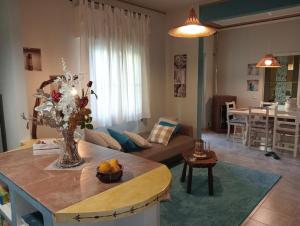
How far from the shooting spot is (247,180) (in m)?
3.53

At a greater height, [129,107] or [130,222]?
[129,107]

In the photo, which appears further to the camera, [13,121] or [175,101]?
[175,101]

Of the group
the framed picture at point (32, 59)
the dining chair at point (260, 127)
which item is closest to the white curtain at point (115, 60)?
the framed picture at point (32, 59)

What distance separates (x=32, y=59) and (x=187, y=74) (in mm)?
2851

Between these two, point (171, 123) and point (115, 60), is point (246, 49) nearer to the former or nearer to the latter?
point (171, 123)

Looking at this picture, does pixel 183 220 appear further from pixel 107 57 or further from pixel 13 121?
pixel 107 57

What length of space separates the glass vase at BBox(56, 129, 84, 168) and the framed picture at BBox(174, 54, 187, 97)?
3.48 m

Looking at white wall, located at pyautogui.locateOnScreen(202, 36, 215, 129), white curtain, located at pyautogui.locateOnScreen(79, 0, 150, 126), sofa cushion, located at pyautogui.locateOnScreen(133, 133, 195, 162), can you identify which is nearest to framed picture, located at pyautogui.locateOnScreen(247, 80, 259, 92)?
white wall, located at pyautogui.locateOnScreen(202, 36, 215, 129)

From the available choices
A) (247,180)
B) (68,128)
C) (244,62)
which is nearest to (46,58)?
(68,128)

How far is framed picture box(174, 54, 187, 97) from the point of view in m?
4.90

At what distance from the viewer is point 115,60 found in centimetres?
404

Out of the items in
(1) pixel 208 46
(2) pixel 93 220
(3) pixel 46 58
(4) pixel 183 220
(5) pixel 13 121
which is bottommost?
(4) pixel 183 220

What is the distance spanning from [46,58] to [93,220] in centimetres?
273

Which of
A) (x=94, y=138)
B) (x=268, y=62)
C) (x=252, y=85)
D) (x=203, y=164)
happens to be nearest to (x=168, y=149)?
(x=203, y=164)
